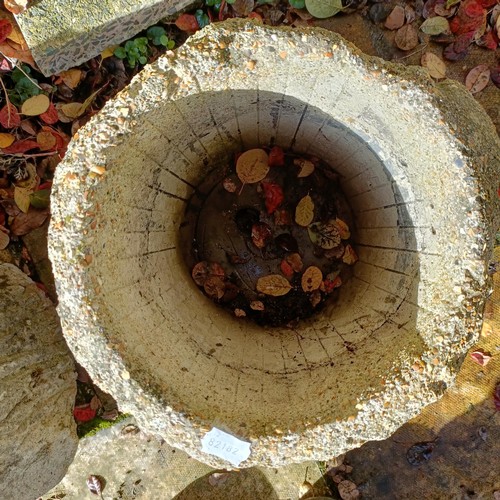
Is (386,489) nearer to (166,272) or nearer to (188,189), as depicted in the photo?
(166,272)

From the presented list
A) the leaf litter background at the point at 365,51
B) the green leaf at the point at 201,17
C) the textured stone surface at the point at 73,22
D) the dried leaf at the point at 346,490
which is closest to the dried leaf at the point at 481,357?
the leaf litter background at the point at 365,51

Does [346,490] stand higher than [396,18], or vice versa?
[396,18]

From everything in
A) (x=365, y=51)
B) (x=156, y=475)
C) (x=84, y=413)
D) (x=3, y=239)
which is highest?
(x=365, y=51)

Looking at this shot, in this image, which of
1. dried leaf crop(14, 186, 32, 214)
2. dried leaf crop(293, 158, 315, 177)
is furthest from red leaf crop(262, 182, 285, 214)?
dried leaf crop(14, 186, 32, 214)

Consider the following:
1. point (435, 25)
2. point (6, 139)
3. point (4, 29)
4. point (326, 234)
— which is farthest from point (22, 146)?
point (435, 25)

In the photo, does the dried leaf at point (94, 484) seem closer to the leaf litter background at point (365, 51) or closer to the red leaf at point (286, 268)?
the leaf litter background at point (365, 51)

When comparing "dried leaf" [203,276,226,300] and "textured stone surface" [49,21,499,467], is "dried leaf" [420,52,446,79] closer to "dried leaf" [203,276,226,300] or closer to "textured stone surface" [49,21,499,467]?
"textured stone surface" [49,21,499,467]


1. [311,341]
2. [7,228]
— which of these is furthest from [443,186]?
[7,228]

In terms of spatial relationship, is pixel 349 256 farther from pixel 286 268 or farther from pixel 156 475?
pixel 156 475
